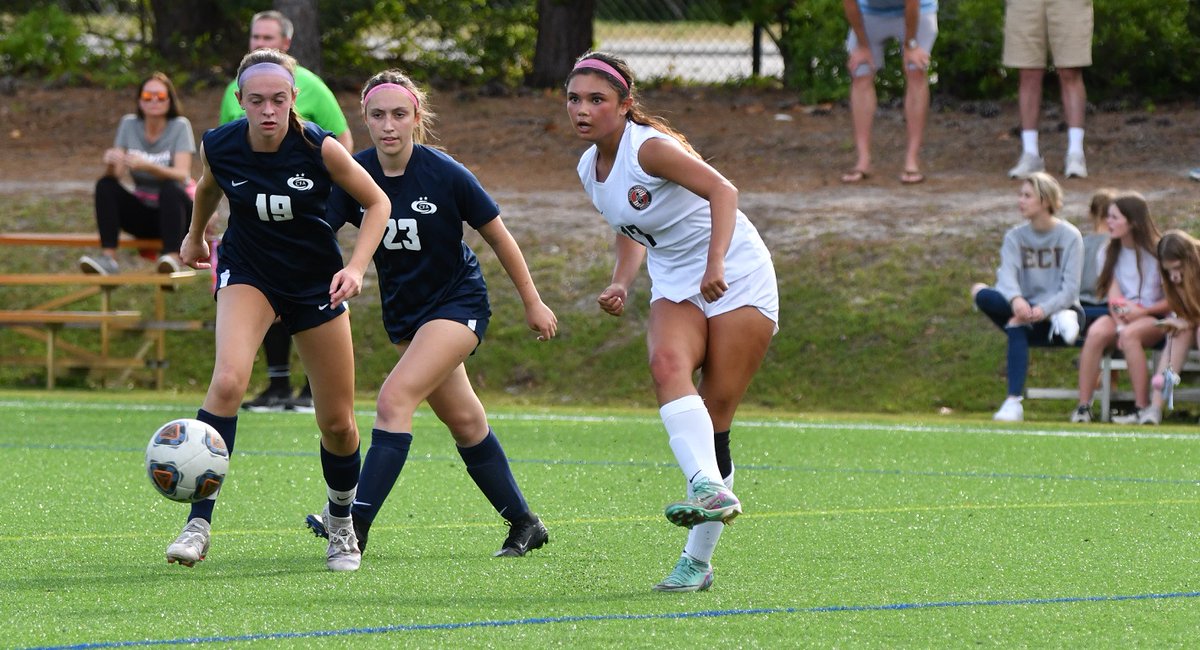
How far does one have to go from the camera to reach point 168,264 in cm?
1282

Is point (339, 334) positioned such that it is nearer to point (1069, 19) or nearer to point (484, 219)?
point (484, 219)

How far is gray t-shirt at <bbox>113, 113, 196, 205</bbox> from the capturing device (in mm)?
12680

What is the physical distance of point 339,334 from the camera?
598 centimetres

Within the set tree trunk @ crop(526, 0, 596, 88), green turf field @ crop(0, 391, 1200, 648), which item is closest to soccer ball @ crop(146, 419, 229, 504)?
green turf field @ crop(0, 391, 1200, 648)

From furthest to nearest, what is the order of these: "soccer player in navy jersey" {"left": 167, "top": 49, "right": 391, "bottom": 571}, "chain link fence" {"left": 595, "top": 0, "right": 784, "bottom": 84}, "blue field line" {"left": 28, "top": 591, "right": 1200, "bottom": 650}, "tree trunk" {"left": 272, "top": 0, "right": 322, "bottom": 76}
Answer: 1. "chain link fence" {"left": 595, "top": 0, "right": 784, "bottom": 84}
2. "tree trunk" {"left": 272, "top": 0, "right": 322, "bottom": 76}
3. "soccer player in navy jersey" {"left": 167, "top": 49, "right": 391, "bottom": 571}
4. "blue field line" {"left": 28, "top": 591, "right": 1200, "bottom": 650}

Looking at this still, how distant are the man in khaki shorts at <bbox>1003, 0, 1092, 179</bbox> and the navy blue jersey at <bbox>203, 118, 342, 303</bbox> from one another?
9095 mm

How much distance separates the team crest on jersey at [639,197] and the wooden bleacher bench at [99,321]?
784cm

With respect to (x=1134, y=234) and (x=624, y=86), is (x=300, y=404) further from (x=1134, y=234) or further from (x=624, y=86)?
(x=624, y=86)

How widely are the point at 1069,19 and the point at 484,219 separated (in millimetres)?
9198

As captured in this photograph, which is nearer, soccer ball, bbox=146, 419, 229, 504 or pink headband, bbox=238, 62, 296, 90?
soccer ball, bbox=146, 419, 229, 504

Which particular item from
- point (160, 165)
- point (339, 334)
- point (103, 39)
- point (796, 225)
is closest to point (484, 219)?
point (339, 334)

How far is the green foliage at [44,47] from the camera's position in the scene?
19.1 meters

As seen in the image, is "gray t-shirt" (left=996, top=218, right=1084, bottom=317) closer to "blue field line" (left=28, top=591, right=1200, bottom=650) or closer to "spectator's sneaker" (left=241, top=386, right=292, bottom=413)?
"spectator's sneaker" (left=241, top=386, right=292, bottom=413)

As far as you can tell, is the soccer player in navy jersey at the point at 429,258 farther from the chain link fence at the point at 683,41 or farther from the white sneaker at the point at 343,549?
the chain link fence at the point at 683,41
